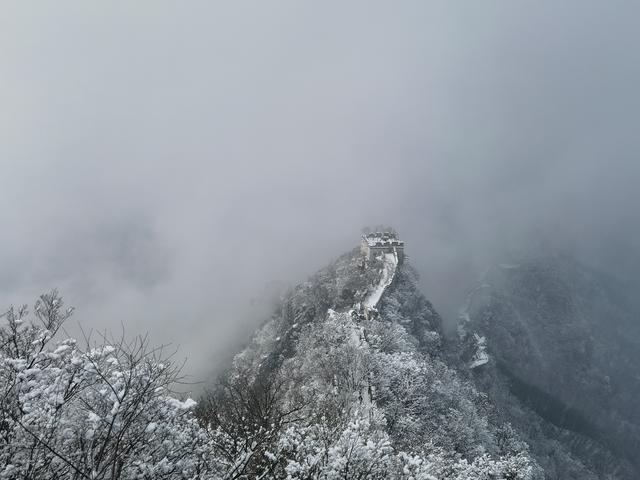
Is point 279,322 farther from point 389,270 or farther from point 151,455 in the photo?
point 151,455

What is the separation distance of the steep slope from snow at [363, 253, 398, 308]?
1.45 ft

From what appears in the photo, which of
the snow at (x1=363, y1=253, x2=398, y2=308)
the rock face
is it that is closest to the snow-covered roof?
the snow at (x1=363, y1=253, x2=398, y2=308)

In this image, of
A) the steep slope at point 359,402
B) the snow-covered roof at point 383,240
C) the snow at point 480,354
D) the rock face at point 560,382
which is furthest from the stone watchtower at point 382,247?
the snow at point 480,354

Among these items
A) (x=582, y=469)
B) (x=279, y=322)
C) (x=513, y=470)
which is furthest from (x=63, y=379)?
(x=582, y=469)

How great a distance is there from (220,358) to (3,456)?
125373 mm

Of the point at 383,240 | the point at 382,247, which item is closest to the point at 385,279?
the point at 382,247

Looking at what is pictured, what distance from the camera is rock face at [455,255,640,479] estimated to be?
409 ft

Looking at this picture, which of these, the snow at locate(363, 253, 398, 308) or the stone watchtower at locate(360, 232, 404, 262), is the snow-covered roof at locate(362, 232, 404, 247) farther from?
the snow at locate(363, 253, 398, 308)

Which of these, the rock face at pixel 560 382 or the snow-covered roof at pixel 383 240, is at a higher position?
the snow-covered roof at pixel 383 240

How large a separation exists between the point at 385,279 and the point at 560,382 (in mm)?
122603

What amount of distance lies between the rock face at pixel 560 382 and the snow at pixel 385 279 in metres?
40.8

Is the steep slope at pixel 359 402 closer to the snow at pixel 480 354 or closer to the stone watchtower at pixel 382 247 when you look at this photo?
the stone watchtower at pixel 382 247

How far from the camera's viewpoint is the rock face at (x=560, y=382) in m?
125

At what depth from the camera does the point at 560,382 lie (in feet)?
552
